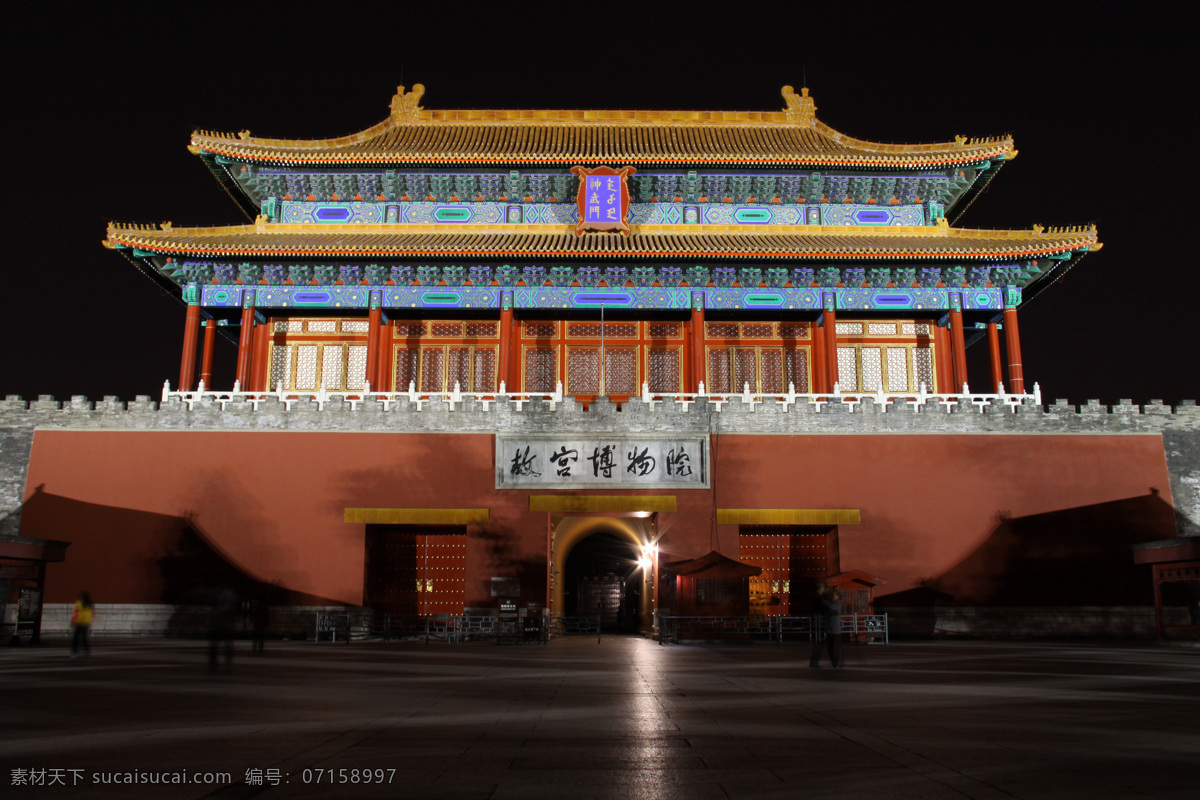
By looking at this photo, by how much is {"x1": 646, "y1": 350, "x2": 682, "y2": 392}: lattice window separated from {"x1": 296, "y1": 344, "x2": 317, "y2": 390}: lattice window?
9.13m

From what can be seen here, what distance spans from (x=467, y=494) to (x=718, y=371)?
8.71 m

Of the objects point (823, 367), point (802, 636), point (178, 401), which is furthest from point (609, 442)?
point (178, 401)

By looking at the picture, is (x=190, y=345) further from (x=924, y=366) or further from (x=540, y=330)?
(x=924, y=366)

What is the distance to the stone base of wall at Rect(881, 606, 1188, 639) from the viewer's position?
727 inches

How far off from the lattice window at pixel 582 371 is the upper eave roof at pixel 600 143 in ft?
17.7

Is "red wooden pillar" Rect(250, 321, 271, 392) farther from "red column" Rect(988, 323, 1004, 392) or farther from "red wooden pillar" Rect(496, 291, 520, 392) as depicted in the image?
"red column" Rect(988, 323, 1004, 392)

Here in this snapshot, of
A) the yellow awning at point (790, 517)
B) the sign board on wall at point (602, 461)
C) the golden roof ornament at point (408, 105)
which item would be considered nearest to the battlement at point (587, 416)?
the sign board on wall at point (602, 461)

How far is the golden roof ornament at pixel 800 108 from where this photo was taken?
28.5 meters

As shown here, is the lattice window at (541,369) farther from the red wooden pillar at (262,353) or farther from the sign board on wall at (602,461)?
the red wooden pillar at (262,353)

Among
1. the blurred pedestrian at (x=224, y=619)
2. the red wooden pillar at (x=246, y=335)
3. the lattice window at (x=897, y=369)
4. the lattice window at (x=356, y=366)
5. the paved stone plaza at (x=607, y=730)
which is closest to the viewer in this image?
the paved stone plaza at (x=607, y=730)

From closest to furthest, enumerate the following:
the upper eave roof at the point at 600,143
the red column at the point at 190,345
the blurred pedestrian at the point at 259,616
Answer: the blurred pedestrian at the point at 259,616 → the red column at the point at 190,345 → the upper eave roof at the point at 600,143

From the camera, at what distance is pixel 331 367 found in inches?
969

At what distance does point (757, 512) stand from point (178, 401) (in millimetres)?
12966

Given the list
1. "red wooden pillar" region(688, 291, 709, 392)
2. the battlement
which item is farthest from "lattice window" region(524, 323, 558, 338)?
the battlement
